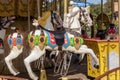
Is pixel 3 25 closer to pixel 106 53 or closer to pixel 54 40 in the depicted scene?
pixel 54 40

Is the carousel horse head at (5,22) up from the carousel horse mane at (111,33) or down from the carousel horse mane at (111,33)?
up

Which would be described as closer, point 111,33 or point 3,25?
point 111,33

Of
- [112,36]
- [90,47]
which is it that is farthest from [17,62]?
[112,36]

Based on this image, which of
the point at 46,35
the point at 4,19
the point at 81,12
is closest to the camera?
the point at 46,35

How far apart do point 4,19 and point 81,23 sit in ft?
7.80

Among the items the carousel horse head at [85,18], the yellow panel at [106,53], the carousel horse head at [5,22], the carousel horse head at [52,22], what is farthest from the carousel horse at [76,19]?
the carousel horse head at [5,22]

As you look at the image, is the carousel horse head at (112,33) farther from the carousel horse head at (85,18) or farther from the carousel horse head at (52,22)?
the carousel horse head at (52,22)

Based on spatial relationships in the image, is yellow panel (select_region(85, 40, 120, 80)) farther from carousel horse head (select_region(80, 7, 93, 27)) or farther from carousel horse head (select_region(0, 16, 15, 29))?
carousel horse head (select_region(0, 16, 15, 29))

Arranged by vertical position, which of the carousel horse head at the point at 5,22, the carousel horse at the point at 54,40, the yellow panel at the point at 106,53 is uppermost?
the carousel horse head at the point at 5,22

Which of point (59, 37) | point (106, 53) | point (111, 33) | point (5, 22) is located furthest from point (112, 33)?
point (5, 22)

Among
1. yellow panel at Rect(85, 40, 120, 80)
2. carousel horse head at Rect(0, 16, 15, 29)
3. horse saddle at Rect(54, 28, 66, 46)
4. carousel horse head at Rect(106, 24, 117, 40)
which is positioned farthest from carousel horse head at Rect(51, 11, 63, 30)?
carousel horse head at Rect(0, 16, 15, 29)

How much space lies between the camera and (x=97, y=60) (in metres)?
6.47

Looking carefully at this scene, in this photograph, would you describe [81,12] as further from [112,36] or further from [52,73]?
[52,73]

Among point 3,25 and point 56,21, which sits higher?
point 56,21
